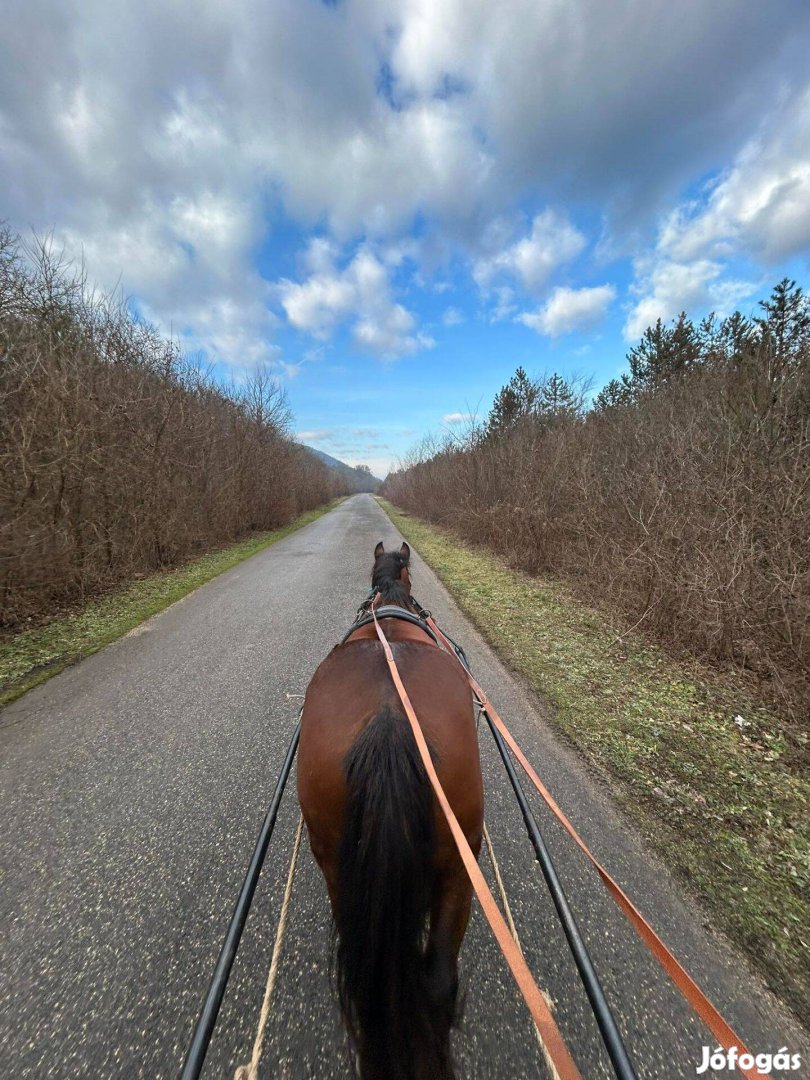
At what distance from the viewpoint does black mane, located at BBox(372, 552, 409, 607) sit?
280 cm

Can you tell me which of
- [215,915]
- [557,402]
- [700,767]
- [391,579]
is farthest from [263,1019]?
[557,402]

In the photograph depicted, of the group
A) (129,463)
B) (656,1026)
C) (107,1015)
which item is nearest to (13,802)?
(107,1015)

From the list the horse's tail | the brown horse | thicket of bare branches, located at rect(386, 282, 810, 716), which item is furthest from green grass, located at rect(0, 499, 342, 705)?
thicket of bare branches, located at rect(386, 282, 810, 716)

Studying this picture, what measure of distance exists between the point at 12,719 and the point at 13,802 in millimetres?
1293

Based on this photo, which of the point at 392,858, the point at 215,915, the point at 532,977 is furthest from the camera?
the point at 215,915

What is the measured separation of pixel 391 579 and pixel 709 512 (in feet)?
13.7

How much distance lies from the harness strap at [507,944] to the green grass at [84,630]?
4.55 meters

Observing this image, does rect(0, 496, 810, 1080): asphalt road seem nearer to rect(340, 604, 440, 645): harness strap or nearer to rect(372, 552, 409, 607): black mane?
rect(340, 604, 440, 645): harness strap

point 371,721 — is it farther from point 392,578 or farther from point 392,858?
point 392,578

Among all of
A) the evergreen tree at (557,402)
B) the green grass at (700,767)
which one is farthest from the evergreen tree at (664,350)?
the green grass at (700,767)

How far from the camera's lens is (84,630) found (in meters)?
5.48

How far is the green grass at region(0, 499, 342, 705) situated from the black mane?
375cm

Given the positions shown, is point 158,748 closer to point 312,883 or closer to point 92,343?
point 312,883

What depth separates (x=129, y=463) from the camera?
8.19 meters
